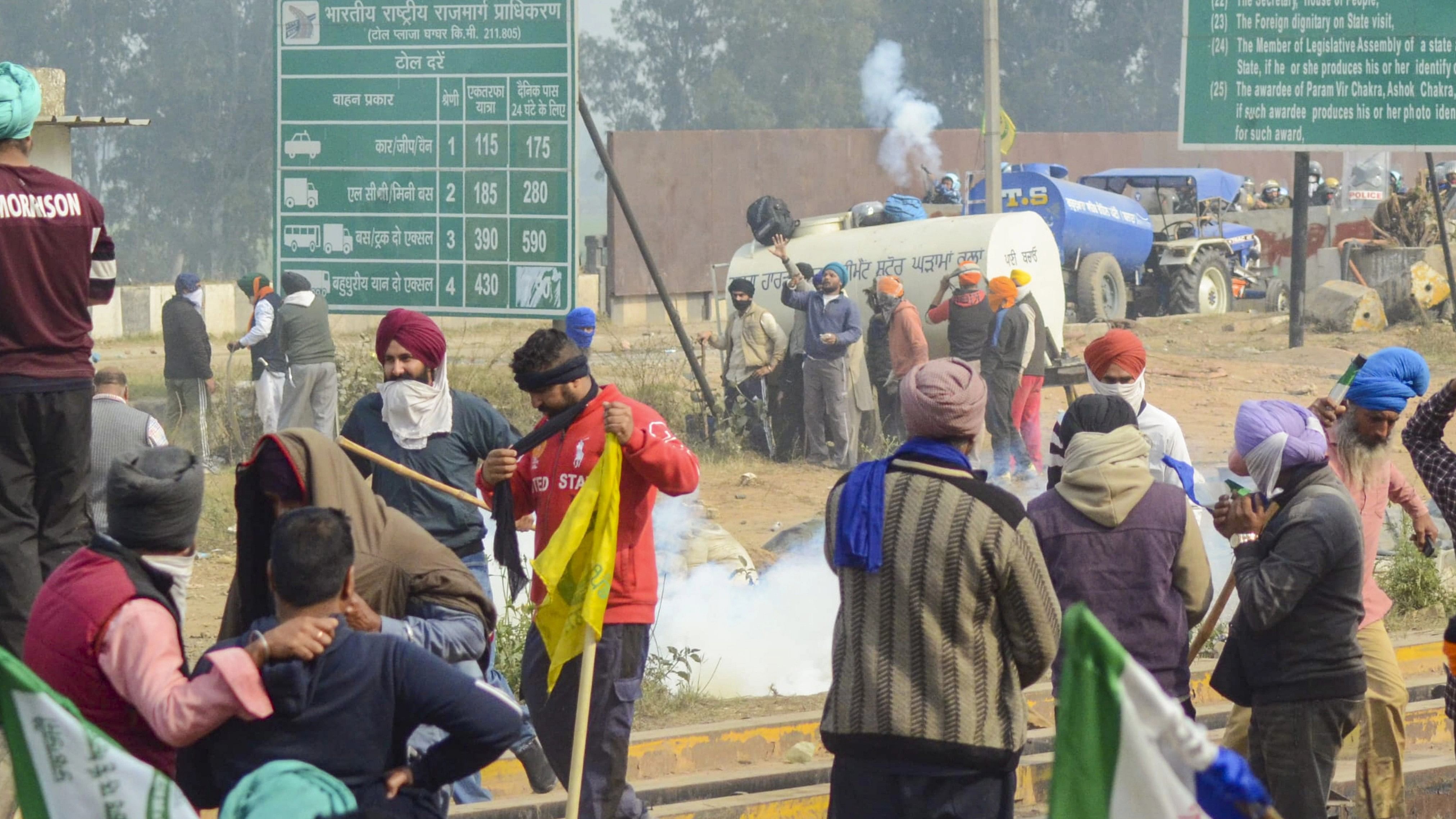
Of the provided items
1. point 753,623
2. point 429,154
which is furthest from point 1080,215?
point 753,623

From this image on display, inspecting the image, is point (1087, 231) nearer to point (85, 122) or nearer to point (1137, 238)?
point (1137, 238)

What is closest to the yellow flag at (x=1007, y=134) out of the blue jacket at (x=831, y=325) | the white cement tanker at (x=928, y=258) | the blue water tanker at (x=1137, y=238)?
the blue water tanker at (x=1137, y=238)

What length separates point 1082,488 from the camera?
4.24m

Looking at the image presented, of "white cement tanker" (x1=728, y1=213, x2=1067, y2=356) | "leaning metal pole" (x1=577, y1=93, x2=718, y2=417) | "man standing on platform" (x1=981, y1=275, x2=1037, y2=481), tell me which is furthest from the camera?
"white cement tanker" (x1=728, y1=213, x2=1067, y2=356)

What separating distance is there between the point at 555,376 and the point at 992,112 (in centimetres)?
1476

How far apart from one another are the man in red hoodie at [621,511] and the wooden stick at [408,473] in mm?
82

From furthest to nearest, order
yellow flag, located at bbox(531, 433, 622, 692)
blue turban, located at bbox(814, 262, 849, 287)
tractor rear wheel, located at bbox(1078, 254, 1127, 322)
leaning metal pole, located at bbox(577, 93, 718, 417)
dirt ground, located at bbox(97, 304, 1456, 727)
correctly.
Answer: tractor rear wheel, located at bbox(1078, 254, 1127, 322)
blue turban, located at bbox(814, 262, 849, 287)
leaning metal pole, located at bbox(577, 93, 718, 417)
dirt ground, located at bbox(97, 304, 1456, 727)
yellow flag, located at bbox(531, 433, 622, 692)

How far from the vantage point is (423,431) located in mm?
5281

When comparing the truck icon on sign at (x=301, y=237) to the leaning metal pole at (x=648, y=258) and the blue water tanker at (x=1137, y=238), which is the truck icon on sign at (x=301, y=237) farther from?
the blue water tanker at (x=1137, y=238)

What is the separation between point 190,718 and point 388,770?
1.15 feet

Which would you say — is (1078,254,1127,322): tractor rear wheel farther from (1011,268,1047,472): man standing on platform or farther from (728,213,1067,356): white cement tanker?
(1011,268,1047,472): man standing on platform

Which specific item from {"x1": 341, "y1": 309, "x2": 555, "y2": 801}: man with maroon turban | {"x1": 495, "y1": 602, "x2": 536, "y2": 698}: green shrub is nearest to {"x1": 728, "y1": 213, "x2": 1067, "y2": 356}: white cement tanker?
{"x1": 495, "y1": 602, "x2": 536, "y2": 698}: green shrub

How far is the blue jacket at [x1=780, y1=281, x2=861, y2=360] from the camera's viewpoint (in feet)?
47.6

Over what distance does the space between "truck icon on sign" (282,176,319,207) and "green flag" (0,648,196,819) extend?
9084 mm
